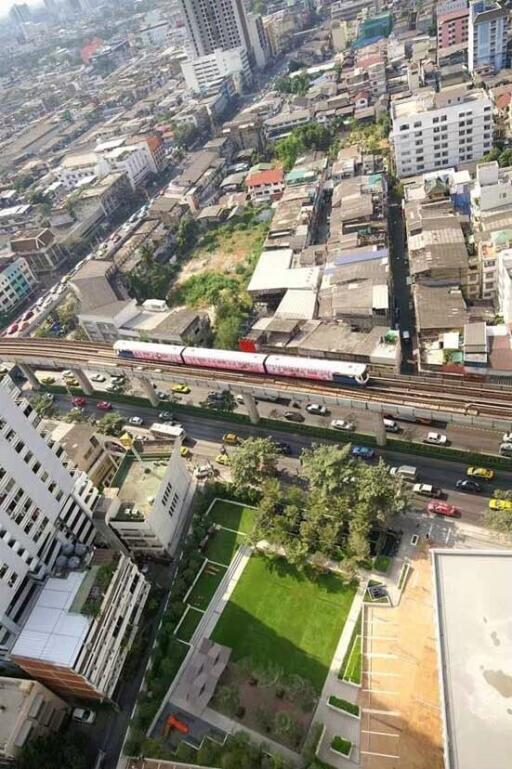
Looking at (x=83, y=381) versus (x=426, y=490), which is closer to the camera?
(x=426, y=490)

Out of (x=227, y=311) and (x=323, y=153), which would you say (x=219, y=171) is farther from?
(x=227, y=311)

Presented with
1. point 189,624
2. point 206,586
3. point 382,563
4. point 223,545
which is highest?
point 223,545

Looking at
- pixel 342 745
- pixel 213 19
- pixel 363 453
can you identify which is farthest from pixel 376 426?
pixel 213 19

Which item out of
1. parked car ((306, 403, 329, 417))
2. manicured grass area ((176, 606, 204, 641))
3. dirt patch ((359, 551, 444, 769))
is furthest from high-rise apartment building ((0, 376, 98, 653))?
parked car ((306, 403, 329, 417))

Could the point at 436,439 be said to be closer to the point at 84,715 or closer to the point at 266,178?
the point at 84,715

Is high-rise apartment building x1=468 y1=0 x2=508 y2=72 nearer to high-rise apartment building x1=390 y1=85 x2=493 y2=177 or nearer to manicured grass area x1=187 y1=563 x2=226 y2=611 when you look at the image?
high-rise apartment building x1=390 y1=85 x2=493 y2=177

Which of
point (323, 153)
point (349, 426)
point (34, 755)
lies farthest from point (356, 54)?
point (34, 755)
